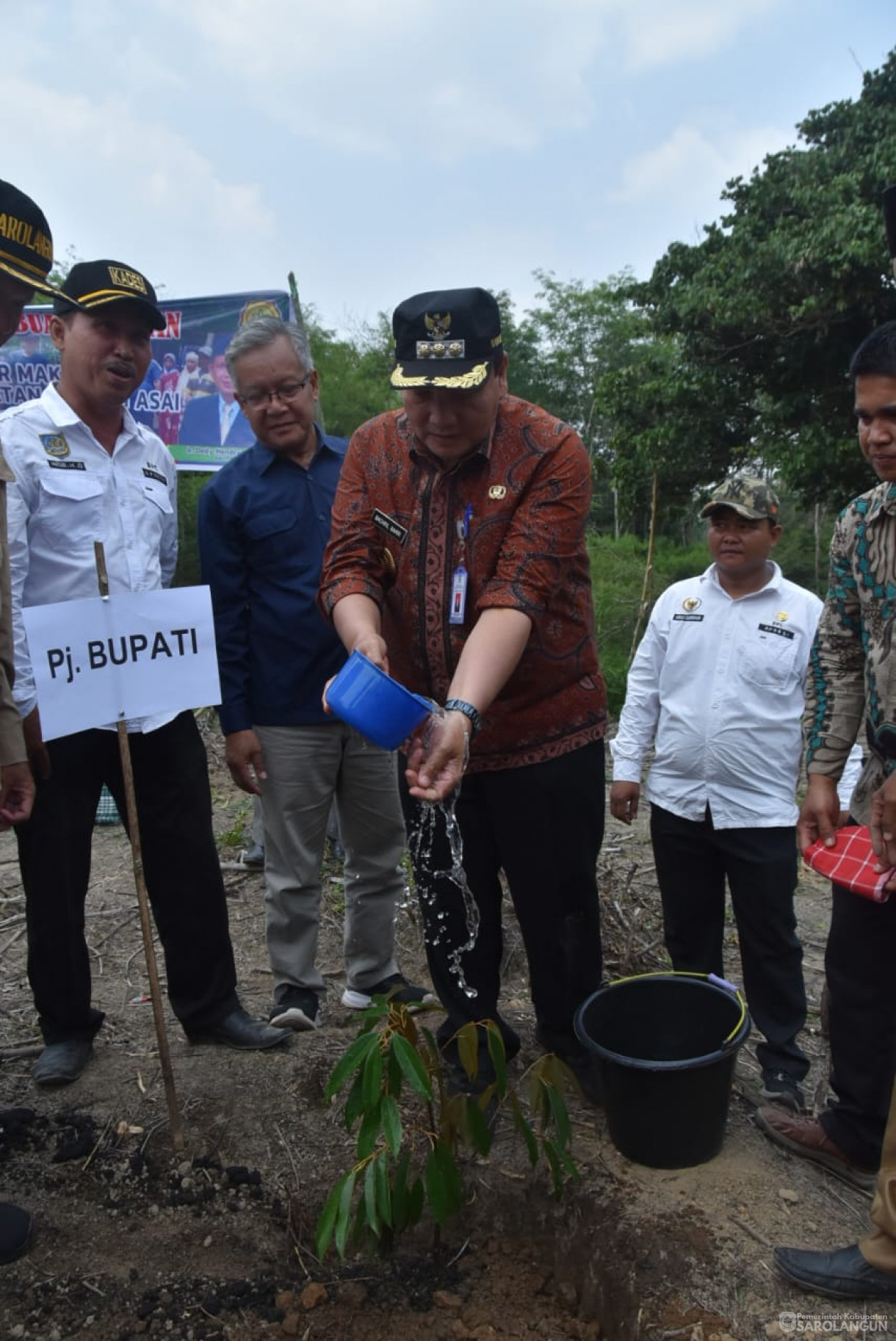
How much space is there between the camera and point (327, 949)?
158 inches

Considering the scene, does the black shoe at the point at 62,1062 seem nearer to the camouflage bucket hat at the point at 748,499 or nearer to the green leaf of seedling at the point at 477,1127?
the green leaf of seedling at the point at 477,1127

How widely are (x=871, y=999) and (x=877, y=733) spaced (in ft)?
1.99

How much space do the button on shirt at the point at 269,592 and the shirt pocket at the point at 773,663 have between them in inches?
50.3

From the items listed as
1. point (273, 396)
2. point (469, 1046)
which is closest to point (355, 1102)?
point (469, 1046)

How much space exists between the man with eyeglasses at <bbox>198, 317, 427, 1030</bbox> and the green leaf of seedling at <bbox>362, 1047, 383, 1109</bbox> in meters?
1.17

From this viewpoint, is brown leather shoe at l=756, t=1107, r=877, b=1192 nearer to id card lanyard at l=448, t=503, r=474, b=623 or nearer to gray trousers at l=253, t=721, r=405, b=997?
gray trousers at l=253, t=721, r=405, b=997

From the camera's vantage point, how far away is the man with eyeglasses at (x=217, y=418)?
6.92m

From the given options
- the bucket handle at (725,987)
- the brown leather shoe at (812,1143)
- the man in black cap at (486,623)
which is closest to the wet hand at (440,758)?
the man in black cap at (486,623)

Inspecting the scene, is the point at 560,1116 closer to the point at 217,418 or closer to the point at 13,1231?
the point at 13,1231

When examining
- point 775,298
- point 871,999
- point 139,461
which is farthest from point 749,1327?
point 775,298

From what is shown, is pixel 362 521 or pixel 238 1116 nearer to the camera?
pixel 362 521

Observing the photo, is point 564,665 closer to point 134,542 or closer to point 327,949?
point 134,542

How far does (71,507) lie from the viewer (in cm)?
271

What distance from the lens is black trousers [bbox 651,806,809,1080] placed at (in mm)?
2775
